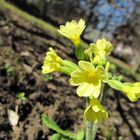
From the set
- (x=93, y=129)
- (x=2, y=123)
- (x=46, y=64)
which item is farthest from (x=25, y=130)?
(x=46, y=64)

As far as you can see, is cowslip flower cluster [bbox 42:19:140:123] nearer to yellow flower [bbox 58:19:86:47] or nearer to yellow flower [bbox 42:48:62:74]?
yellow flower [bbox 42:48:62:74]

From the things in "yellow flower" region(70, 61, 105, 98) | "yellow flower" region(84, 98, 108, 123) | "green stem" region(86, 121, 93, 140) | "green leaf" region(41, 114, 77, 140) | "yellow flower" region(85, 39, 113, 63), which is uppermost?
"yellow flower" region(85, 39, 113, 63)

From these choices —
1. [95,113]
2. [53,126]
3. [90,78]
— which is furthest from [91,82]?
Answer: [53,126]

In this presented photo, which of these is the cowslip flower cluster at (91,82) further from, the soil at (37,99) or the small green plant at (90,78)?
the soil at (37,99)

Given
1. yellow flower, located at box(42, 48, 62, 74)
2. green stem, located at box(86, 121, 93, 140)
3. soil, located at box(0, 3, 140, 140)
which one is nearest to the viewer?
yellow flower, located at box(42, 48, 62, 74)

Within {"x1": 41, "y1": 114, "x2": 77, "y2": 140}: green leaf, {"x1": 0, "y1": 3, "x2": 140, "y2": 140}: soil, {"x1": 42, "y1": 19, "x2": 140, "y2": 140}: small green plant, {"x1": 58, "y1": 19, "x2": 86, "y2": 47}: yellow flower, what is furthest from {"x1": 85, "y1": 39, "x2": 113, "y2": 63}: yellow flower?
{"x1": 41, "y1": 114, "x2": 77, "y2": 140}: green leaf

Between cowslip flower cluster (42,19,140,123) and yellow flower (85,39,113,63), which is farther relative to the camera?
yellow flower (85,39,113,63)
